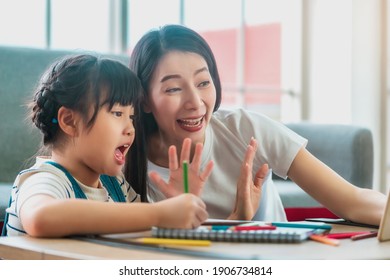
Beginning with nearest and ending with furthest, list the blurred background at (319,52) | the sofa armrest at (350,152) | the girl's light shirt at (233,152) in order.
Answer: the girl's light shirt at (233,152)
the sofa armrest at (350,152)
the blurred background at (319,52)

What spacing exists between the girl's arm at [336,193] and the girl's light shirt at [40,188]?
0.42 metres

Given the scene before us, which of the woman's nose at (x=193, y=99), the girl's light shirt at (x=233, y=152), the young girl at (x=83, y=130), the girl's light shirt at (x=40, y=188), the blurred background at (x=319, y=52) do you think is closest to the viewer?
the girl's light shirt at (x=40, y=188)

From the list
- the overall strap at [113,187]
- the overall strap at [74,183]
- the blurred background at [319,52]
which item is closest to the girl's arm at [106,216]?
the overall strap at [74,183]

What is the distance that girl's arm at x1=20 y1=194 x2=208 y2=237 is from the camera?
Result: 93 cm

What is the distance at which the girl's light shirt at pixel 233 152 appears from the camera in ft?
→ 5.09

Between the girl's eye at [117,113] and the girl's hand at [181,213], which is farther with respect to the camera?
the girl's eye at [117,113]

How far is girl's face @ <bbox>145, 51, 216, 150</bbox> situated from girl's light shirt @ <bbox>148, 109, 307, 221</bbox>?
0.43 feet

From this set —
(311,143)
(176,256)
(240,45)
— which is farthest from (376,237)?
(240,45)

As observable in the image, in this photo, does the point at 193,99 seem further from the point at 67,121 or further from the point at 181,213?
the point at 181,213

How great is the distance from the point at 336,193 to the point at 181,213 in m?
0.48

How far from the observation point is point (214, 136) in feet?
5.39

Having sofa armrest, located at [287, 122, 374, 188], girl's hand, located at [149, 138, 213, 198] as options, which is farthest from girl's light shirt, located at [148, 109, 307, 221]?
sofa armrest, located at [287, 122, 374, 188]

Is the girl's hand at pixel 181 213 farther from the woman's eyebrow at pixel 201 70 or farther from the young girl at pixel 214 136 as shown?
the woman's eyebrow at pixel 201 70

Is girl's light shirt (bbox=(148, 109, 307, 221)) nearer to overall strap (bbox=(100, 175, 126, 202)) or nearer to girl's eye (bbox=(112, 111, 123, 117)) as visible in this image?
overall strap (bbox=(100, 175, 126, 202))
